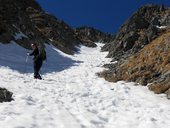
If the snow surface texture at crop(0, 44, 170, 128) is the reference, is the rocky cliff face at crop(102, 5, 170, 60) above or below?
above

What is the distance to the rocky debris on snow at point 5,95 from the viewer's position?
14.6 m

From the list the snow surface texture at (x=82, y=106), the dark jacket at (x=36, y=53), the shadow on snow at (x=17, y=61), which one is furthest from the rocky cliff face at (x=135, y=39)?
the snow surface texture at (x=82, y=106)

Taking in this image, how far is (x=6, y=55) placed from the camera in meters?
31.6

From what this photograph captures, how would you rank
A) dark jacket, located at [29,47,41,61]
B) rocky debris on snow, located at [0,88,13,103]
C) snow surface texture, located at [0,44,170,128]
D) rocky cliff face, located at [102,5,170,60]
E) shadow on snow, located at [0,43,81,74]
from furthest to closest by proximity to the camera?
rocky cliff face, located at [102,5,170,60] → shadow on snow, located at [0,43,81,74] → dark jacket, located at [29,47,41,61] → rocky debris on snow, located at [0,88,13,103] → snow surface texture, located at [0,44,170,128]

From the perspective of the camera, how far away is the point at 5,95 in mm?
15133

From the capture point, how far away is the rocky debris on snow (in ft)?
47.9

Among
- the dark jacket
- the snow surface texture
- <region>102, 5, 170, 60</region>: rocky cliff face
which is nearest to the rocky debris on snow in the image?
the snow surface texture

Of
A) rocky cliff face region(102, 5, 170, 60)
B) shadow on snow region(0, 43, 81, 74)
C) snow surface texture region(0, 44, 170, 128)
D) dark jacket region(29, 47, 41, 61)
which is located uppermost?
rocky cliff face region(102, 5, 170, 60)

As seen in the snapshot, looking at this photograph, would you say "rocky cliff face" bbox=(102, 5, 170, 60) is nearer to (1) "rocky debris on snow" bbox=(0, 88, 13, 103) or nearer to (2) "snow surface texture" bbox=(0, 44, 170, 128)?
(2) "snow surface texture" bbox=(0, 44, 170, 128)

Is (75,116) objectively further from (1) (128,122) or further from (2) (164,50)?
(2) (164,50)

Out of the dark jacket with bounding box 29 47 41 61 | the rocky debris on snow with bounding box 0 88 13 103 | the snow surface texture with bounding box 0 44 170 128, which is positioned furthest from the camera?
the dark jacket with bounding box 29 47 41 61

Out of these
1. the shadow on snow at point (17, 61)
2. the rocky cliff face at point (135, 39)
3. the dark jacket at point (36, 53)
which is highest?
the rocky cliff face at point (135, 39)

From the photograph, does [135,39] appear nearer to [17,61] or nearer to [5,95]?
[17,61]

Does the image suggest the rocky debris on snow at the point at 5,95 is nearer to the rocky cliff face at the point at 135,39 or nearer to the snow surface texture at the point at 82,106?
the snow surface texture at the point at 82,106
